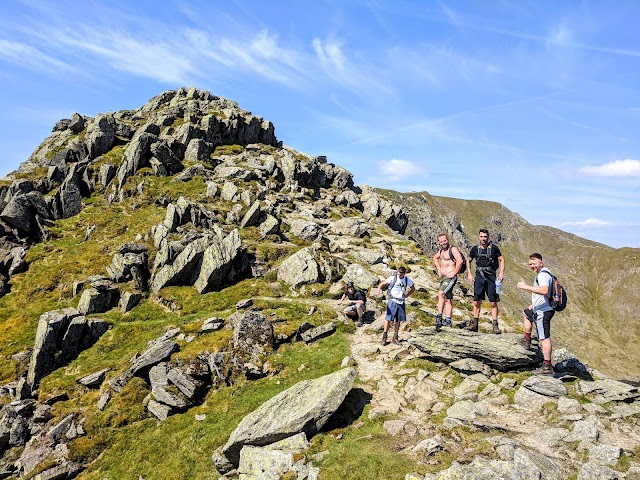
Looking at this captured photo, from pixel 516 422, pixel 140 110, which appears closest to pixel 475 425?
pixel 516 422

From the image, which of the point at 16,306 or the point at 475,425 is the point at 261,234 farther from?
the point at 475,425

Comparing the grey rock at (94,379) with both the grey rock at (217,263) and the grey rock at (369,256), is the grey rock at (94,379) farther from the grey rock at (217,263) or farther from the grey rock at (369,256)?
the grey rock at (369,256)

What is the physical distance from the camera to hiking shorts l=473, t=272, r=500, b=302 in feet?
57.5

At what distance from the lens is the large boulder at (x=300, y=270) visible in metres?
33.6

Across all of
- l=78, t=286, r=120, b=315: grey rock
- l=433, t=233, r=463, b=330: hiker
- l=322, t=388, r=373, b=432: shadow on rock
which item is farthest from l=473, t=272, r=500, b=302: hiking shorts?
l=78, t=286, r=120, b=315: grey rock

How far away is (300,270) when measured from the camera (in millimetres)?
34281

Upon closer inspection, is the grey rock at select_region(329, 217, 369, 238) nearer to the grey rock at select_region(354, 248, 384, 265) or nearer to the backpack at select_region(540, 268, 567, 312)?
the grey rock at select_region(354, 248, 384, 265)

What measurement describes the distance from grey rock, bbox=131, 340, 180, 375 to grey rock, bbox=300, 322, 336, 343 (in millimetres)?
8490

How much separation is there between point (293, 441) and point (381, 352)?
28.4 ft

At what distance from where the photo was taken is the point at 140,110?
9469 centimetres

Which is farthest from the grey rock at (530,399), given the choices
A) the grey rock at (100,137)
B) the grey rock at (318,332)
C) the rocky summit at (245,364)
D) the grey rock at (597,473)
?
the grey rock at (100,137)

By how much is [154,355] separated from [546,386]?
846 inches

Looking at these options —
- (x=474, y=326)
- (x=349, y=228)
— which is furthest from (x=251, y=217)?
(x=474, y=326)

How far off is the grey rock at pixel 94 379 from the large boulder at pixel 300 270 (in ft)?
52.2
